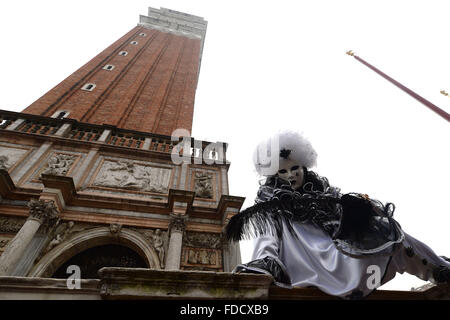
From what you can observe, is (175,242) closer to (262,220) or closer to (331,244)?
(262,220)

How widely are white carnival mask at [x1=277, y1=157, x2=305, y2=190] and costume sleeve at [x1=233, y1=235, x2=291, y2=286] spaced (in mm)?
845

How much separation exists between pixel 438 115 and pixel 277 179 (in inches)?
216

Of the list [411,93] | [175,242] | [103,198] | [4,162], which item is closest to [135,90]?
[4,162]

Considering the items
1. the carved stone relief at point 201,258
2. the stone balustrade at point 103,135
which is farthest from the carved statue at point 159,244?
the stone balustrade at point 103,135

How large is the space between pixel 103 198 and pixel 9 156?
3404 millimetres

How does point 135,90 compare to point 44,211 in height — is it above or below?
above

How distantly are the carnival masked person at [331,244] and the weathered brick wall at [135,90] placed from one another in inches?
433

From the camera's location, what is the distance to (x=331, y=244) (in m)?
1.87

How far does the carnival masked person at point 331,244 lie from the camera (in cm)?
156

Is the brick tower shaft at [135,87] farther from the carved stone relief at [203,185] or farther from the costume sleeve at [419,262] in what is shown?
the costume sleeve at [419,262]

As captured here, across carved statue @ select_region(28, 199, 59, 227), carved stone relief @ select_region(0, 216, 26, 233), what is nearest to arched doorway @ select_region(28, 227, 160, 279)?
A: carved statue @ select_region(28, 199, 59, 227)
